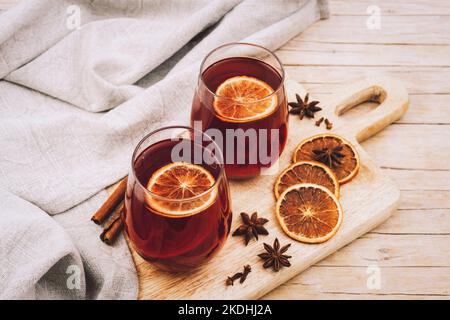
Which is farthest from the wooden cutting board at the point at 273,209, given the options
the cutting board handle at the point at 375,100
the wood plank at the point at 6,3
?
the wood plank at the point at 6,3

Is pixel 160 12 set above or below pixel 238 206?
above

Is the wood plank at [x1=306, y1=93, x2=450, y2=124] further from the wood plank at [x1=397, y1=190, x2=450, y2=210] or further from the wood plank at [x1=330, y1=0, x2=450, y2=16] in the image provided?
the wood plank at [x1=330, y1=0, x2=450, y2=16]

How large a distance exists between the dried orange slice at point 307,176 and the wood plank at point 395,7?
87 cm

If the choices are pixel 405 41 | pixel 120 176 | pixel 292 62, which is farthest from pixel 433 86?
pixel 120 176

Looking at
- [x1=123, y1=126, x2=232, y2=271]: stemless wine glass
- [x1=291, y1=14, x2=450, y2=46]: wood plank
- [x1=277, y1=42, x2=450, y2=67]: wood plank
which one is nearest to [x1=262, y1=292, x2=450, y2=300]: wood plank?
[x1=123, y1=126, x2=232, y2=271]: stemless wine glass

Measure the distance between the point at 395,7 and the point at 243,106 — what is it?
117cm

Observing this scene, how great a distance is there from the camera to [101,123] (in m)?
1.81

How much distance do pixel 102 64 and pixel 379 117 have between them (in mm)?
970

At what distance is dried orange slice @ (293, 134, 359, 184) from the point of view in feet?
5.68

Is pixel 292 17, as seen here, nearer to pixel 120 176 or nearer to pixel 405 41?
pixel 405 41

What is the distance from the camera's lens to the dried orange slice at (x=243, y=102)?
149cm

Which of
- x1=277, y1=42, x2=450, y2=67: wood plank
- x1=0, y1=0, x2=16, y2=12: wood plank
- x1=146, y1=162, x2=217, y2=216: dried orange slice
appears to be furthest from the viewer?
x1=0, y1=0, x2=16, y2=12: wood plank

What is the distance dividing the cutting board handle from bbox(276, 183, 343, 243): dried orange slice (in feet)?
1.03

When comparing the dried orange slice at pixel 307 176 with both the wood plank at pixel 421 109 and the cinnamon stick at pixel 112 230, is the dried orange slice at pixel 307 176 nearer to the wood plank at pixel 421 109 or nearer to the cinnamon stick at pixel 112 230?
the wood plank at pixel 421 109
